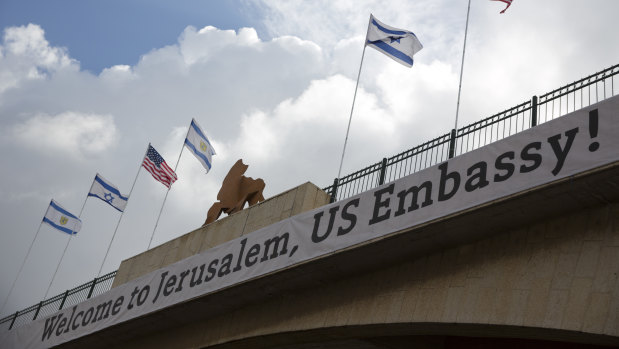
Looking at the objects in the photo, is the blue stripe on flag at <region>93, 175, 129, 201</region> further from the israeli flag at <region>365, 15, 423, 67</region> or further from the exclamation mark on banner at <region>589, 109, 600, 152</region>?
the exclamation mark on banner at <region>589, 109, 600, 152</region>

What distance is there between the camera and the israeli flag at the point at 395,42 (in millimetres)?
16547

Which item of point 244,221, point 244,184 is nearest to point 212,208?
point 244,184

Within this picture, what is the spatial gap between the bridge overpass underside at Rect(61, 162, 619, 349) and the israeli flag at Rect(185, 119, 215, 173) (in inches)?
334

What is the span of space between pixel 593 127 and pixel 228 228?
29.7 feet

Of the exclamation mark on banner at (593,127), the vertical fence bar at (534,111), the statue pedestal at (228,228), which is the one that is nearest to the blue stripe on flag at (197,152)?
the statue pedestal at (228,228)

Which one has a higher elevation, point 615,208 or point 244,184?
point 244,184

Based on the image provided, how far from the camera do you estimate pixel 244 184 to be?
17188mm

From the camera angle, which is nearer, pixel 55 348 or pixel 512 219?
pixel 512 219

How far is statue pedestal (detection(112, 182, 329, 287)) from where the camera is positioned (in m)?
13.6

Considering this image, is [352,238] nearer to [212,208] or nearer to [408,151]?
[408,151]

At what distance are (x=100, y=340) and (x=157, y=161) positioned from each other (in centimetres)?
735

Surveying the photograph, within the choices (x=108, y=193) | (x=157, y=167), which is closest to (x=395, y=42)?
(x=157, y=167)

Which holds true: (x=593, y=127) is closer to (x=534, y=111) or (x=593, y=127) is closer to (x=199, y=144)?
(x=534, y=111)

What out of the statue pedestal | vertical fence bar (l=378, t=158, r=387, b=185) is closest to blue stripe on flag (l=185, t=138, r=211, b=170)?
the statue pedestal
